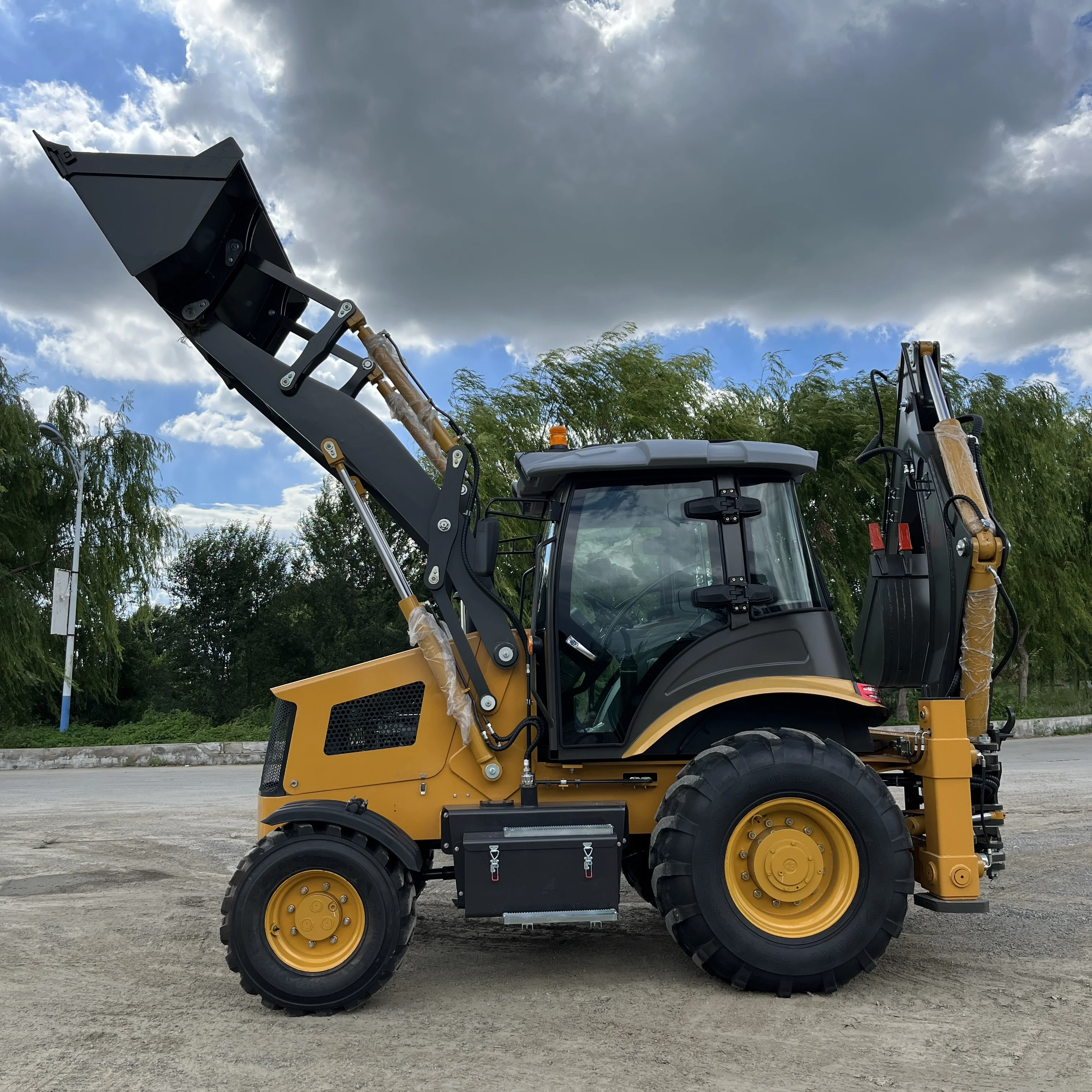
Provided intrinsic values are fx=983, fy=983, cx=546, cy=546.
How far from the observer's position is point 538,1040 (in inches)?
153

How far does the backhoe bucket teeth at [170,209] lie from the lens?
4883 millimetres

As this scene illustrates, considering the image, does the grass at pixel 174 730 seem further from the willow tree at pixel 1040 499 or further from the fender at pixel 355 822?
the fender at pixel 355 822

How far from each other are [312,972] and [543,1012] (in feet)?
3.36

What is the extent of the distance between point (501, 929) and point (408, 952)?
2.30 feet

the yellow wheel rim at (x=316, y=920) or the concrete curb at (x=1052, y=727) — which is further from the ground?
the concrete curb at (x=1052, y=727)

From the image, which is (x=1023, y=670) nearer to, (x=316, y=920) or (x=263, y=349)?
(x=263, y=349)

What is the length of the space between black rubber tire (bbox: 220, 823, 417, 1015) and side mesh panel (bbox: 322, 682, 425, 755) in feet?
1.66

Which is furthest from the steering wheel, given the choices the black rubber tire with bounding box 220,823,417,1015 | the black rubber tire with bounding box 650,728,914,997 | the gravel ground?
the gravel ground

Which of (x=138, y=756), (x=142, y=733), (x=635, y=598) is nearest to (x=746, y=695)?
(x=635, y=598)

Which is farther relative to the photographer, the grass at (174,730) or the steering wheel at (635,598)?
the grass at (174,730)

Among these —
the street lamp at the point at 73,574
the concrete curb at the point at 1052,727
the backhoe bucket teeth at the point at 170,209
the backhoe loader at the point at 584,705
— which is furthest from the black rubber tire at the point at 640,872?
the street lamp at the point at 73,574

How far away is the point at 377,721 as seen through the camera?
4.84 m

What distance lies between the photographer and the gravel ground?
11.6 ft

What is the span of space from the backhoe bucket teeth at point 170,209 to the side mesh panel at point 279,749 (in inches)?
81.6
